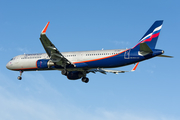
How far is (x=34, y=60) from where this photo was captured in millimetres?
38031

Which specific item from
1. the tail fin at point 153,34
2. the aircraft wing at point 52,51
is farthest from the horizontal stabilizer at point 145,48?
the aircraft wing at point 52,51

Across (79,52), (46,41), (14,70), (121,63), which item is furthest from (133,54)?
(14,70)

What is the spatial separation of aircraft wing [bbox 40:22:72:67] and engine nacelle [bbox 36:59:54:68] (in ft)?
3.49

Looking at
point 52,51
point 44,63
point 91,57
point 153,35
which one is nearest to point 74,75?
point 44,63

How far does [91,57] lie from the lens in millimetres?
35281

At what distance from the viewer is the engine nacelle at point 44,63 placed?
3559 centimetres

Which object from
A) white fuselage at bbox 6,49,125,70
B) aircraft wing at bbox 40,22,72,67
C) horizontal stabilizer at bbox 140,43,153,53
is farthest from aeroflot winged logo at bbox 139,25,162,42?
aircraft wing at bbox 40,22,72,67

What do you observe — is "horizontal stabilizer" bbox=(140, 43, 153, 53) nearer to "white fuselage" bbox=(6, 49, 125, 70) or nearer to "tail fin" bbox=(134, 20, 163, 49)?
"tail fin" bbox=(134, 20, 163, 49)

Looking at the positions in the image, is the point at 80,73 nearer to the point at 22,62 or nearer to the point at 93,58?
the point at 93,58

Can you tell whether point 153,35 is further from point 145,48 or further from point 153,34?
point 145,48

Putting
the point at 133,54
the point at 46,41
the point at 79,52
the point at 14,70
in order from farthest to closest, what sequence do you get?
1. the point at 14,70
2. the point at 79,52
3. the point at 133,54
4. the point at 46,41

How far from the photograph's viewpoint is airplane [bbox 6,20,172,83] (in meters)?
32.4

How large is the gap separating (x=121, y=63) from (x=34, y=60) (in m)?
12.1

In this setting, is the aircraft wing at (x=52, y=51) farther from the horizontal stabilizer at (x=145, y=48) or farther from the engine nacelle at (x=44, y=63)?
the horizontal stabilizer at (x=145, y=48)
